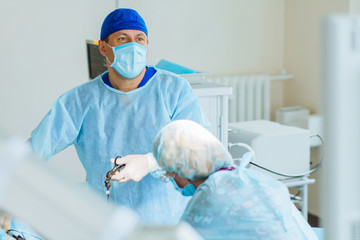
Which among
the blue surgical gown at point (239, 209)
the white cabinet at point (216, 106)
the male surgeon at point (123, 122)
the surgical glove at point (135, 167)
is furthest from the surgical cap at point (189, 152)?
the white cabinet at point (216, 106)

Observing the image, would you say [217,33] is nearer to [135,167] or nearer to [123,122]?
[123,122]

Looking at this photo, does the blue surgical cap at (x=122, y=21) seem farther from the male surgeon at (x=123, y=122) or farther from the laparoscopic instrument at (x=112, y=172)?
the laparoscopic instrument at (x=112, y=172)

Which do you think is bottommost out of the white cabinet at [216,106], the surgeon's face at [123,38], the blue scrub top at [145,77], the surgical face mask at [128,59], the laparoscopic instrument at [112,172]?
the laparoscopic instrument at [112,172]

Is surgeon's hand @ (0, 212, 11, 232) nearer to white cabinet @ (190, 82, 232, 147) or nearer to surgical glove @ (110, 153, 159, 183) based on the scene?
surgical glove @ (110, 153, 159, 183)

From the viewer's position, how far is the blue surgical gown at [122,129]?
1703mm

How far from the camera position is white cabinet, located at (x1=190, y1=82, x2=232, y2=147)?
2.23m

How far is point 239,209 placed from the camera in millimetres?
1113

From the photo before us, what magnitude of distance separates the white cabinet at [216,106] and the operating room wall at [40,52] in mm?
1451

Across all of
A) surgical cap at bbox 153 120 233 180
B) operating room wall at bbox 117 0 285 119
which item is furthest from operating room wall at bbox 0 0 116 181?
surgical cap at bbox 153 120 233 180

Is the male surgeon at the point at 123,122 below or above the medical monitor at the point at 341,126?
below

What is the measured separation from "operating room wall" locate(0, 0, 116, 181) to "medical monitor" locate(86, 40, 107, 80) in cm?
68

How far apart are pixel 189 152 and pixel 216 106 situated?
1110mm

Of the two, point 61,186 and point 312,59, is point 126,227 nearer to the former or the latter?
point 61,186

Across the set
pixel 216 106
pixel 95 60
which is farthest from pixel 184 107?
pixel 95 60
